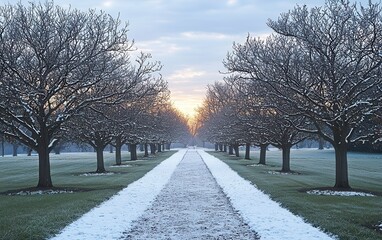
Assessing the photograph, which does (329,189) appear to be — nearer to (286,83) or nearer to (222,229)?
(286,83)

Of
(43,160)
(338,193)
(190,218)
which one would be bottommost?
(338,193)

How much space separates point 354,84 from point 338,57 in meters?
2.35

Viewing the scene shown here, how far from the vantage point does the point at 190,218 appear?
41.9 ft

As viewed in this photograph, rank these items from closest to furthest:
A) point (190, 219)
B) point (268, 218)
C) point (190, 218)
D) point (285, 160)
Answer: point (268, 218), point (190, 219), point (190, 218), point (285, 160)

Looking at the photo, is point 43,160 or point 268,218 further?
point 43,160

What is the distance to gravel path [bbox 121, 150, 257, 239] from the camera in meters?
10.5

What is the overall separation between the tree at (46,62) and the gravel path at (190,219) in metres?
6.25

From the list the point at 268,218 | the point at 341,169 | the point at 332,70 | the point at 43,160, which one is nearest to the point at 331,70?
the point at 332,70

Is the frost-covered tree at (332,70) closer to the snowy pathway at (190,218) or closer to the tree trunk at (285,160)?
the snowy pathway at (190,218)

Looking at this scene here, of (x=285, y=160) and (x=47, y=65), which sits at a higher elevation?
(x=47, y=65)

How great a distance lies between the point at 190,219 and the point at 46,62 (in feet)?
35.6

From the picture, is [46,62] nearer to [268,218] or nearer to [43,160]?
[43,160]

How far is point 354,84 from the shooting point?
62.1 feet

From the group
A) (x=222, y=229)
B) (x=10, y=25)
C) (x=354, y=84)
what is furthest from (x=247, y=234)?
(x=10, y=25)
